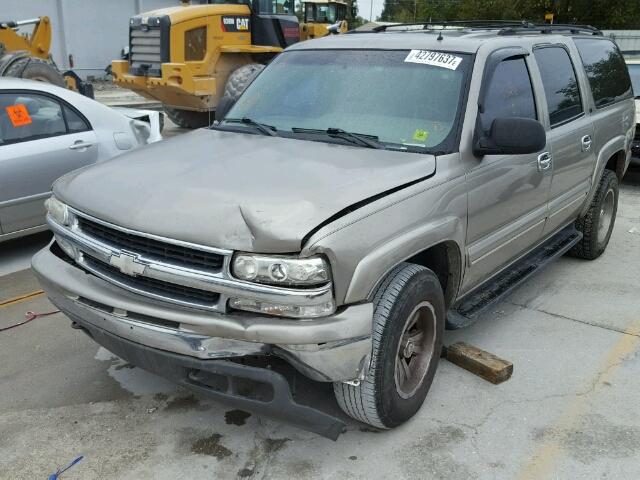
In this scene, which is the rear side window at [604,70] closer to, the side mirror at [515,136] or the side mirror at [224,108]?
the side mirror at [515,136]

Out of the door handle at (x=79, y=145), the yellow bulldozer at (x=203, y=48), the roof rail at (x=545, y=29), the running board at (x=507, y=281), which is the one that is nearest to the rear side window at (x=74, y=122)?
the door handle at (x=79, y=145)

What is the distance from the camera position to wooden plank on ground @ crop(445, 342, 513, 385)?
364cm

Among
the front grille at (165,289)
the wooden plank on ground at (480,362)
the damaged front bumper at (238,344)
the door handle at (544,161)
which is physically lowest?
the wooden plank on ground at (480,362)

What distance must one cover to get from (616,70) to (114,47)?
2417 cm

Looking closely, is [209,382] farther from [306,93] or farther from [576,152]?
[576,152]

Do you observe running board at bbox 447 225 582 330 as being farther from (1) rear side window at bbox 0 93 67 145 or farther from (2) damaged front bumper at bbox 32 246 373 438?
(1) rear side window at bbox 0 93 67 145

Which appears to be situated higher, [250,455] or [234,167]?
[234,167]

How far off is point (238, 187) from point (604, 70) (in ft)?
13.0

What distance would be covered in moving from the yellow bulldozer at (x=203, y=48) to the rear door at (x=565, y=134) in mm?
6765

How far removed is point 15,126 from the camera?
5465 millimetres

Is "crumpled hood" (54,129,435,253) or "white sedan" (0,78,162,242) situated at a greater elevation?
"crumpled hood" (54,129,435,253)

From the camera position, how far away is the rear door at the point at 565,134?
4332 mm

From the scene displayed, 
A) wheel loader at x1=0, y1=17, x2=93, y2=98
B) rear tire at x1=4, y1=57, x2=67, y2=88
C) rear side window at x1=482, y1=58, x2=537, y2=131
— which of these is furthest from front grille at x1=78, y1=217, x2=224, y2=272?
wheel loader at x1=0, y1=17, x2=93, y2=98

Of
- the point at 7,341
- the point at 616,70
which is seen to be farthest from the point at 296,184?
the point at 616,70
